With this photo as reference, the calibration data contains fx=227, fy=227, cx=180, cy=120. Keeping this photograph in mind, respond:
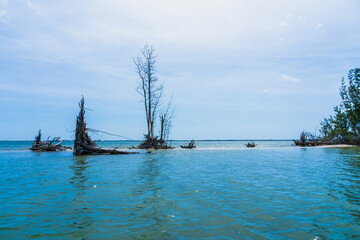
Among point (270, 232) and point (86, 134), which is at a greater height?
point (86, 134)

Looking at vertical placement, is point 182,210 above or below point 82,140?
below

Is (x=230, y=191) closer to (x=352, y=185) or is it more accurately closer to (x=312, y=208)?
(x=312, y=208)

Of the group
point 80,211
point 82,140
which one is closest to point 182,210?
point 80,211

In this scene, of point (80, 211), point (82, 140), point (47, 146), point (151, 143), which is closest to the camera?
point (80, 211)

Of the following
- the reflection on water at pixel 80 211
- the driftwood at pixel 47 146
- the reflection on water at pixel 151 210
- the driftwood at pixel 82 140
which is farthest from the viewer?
the driftwood at pixel 47 146

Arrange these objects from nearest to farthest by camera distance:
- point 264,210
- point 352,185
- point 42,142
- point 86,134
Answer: point 264,210 → point 352,185 → point 86,134 → point 42,142

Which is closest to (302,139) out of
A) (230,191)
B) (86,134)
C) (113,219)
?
(86,134)

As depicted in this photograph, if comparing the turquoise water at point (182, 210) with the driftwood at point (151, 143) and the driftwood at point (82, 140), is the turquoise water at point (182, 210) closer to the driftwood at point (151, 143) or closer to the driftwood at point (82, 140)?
the driftwood at point (82, 140)

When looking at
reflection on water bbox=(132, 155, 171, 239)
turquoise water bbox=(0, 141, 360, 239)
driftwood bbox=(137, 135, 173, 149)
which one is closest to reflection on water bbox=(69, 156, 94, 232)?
turquoise water bbox=(0, 141, 360, 239)

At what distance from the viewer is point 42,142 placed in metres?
32.0

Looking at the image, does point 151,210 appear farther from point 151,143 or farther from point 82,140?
point 151,143

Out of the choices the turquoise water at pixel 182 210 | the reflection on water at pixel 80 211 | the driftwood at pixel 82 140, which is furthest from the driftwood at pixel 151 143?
the reflection on water at pixel 80 211

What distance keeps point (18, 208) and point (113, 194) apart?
233 centimetres

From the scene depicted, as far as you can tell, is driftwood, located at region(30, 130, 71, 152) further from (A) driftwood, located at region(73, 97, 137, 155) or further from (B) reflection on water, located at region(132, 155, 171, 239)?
(B) reflection on water, located at region(132, 155, 171, 239)
